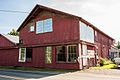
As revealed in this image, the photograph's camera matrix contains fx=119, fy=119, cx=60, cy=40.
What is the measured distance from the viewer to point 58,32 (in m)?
15.8

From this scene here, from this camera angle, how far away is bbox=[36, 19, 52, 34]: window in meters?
17.0

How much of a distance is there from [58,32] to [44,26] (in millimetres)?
2894

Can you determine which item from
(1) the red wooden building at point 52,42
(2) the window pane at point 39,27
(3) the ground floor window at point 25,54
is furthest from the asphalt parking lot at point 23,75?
(2) the window pane at point 39,27

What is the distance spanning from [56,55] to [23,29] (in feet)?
27.5

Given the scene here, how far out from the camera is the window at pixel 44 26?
17.0 meters

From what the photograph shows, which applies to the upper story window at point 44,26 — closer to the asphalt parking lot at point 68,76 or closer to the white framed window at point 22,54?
the white framed window at point 22,54

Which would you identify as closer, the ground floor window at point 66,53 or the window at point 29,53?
the ground floor window at point 66,53

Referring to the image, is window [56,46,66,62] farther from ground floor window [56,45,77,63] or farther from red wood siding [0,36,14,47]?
red wood siding [0,36,14,47]

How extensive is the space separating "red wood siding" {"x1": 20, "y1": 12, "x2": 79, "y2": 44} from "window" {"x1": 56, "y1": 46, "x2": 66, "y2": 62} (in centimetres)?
103

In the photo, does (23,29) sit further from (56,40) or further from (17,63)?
(56,40)

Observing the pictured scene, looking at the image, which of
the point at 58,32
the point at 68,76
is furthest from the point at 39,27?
the point at 68,76

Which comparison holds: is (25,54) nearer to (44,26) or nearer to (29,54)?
(29,54)

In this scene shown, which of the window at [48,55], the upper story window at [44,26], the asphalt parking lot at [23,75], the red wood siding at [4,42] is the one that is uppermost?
the upper story window at [44,26]

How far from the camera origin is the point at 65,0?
1443 centimetres
